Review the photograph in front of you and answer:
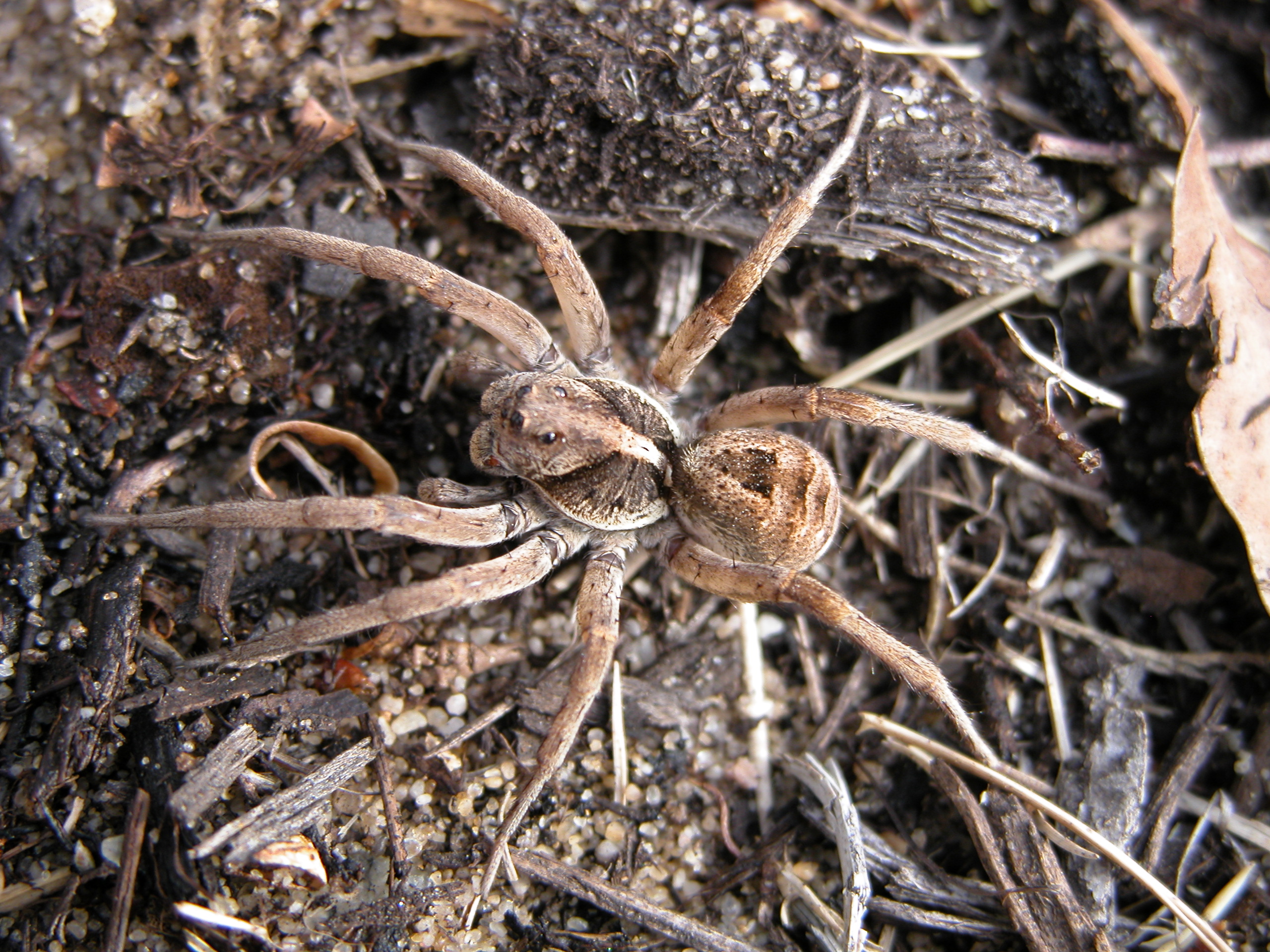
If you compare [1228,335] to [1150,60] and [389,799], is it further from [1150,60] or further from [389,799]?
[389,799]

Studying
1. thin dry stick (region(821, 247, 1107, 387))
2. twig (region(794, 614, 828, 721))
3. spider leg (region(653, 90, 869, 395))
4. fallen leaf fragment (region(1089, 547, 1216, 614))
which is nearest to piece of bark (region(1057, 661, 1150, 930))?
fallen leaf fragment (region(1089, 547, 1216, 614))

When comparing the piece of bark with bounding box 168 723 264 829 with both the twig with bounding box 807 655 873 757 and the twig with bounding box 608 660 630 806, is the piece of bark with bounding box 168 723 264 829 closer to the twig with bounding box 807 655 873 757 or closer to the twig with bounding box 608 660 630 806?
the twig with bounding box 608 660 630 806

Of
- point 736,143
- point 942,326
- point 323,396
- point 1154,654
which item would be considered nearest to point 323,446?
point 323,396

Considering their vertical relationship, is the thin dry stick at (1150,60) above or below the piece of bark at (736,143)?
above

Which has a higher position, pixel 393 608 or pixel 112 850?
pixel 393 608

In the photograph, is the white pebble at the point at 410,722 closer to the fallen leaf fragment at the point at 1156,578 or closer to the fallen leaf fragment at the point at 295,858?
the fallen leaf fragment at the point at 295,858

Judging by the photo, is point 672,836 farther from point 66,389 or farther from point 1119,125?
point 1119,125

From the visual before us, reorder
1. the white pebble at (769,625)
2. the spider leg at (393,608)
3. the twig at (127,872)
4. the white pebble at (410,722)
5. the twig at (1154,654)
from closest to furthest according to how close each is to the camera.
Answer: the twig at (127,872) < the spider leg at (393,608) < the white pebble at (410,722) < the twig at (1154,654) < the white pebble at (769,625)

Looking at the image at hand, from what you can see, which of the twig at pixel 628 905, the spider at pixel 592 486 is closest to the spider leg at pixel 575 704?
the spider at pixel 592 486
